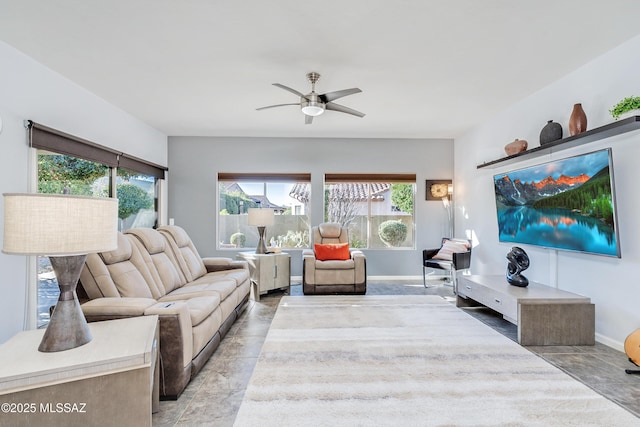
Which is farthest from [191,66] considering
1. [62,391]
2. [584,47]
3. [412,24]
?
[584,47]

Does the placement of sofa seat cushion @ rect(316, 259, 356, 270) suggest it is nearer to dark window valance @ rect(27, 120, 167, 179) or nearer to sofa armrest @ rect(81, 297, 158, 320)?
sofa armrest @ rect(81, 297, 158, 320)

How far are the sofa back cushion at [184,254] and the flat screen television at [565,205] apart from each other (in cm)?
381

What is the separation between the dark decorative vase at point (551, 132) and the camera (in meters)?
3.15

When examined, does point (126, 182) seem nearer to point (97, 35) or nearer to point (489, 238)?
point (97, 35)

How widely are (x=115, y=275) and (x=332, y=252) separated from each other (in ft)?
9.74

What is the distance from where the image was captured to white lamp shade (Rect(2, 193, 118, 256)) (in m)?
1.28


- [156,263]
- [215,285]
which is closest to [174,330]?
[215,285]

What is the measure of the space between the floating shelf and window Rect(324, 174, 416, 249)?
2.12 meters

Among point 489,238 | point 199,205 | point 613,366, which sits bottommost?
point 613,366

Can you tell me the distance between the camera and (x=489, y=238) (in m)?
4.72

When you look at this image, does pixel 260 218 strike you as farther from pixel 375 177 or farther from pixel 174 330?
pixel 174 330

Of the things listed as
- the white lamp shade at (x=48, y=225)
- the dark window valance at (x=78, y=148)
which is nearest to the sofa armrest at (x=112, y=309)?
the white lamp shade at (x=48, y=225)

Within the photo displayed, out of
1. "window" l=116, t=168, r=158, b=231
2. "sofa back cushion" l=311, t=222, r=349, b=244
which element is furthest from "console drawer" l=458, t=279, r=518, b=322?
"window" l=116, t=168, r=158, b=231

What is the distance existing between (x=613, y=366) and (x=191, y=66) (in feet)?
14.3
